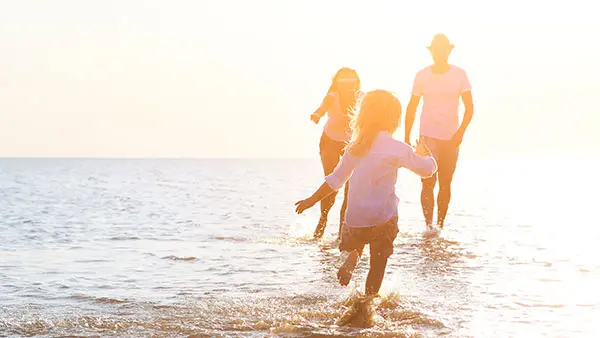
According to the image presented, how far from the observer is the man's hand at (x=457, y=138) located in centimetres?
1181

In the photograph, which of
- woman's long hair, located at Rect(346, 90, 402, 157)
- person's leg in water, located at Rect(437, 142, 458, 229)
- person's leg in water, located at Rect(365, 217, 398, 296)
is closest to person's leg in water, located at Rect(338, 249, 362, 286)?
person's leg in water, located at Rect(365, 217, 398, 296)

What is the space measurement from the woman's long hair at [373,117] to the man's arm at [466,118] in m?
5.15

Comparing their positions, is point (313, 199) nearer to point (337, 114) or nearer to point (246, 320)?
point (246, 320)

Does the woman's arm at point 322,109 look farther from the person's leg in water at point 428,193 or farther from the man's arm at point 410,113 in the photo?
the person's leg in water at point 428,193

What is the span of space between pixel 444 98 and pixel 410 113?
537 mm

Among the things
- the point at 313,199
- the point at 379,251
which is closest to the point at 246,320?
the point at 313,199

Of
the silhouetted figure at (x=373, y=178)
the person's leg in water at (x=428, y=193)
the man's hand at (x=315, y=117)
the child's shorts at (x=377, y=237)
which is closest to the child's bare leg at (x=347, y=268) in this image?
the silhouetted figure at (x=373, y=178)

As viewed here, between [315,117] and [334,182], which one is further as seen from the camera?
[315,117]

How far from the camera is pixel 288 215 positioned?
18.5 m

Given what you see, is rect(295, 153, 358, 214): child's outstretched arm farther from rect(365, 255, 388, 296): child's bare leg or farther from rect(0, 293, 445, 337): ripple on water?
rect(0, 293, 445, 337): ripple on water

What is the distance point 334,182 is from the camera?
22.3 feet

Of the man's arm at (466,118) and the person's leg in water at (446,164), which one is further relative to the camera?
the person's leg in water at (446,164)

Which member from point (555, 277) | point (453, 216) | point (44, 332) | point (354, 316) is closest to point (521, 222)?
point (453, 216)

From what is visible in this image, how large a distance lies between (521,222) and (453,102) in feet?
17.1
